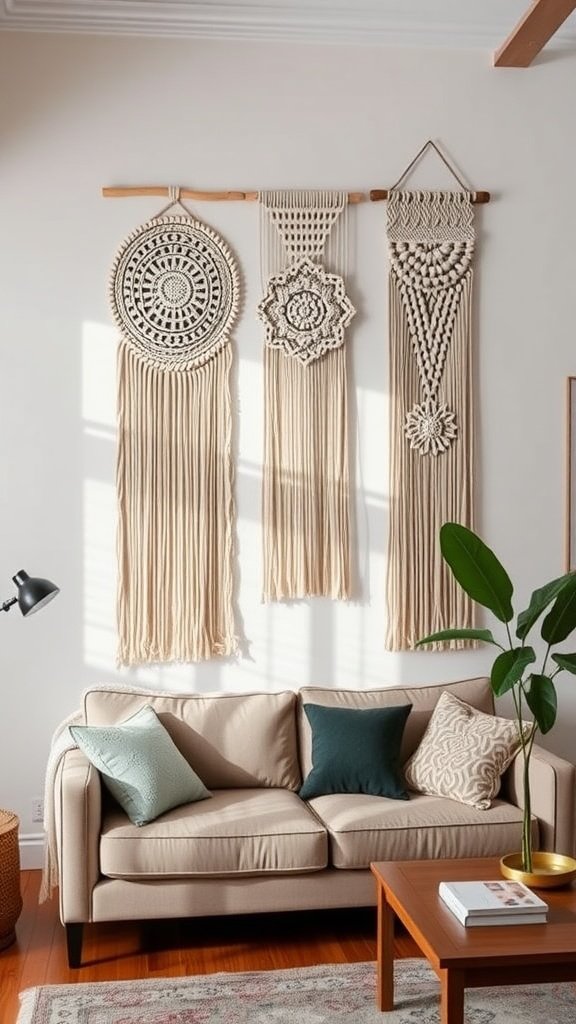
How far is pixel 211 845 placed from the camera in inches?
133

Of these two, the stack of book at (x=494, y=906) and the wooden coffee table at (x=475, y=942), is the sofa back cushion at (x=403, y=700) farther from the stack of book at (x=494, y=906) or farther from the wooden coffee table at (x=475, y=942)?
the stack of book at (x=494, y=906)

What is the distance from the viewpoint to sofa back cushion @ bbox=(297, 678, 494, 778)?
4.01 m

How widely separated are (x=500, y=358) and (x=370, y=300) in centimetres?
58

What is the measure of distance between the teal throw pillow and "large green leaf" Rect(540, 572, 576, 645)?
99 centimetres

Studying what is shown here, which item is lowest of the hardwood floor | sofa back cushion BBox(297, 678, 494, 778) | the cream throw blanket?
the hardwood floor

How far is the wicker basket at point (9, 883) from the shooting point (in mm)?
3463

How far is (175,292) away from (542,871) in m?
2.52

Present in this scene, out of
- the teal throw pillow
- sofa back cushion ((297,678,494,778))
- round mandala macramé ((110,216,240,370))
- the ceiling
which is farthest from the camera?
round mandala macramé ((110,216,240,370))

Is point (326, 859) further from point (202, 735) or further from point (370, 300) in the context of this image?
point (370, 300)

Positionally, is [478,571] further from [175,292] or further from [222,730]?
[175,292]

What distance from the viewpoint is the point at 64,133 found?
423cm

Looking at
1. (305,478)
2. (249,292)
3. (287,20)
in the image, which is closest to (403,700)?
(305,478)

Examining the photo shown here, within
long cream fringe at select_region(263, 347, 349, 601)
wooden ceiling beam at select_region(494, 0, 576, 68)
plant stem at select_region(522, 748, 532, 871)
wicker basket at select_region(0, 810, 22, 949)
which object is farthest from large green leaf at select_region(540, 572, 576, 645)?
wooden ceiling beam at select_region(494, 0, 576, 68)

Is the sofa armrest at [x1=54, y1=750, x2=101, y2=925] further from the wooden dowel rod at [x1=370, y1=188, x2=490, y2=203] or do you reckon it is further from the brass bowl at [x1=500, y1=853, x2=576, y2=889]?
the wooden dowel rod at [x1=370, y1=188, x2=490, y2=203]
